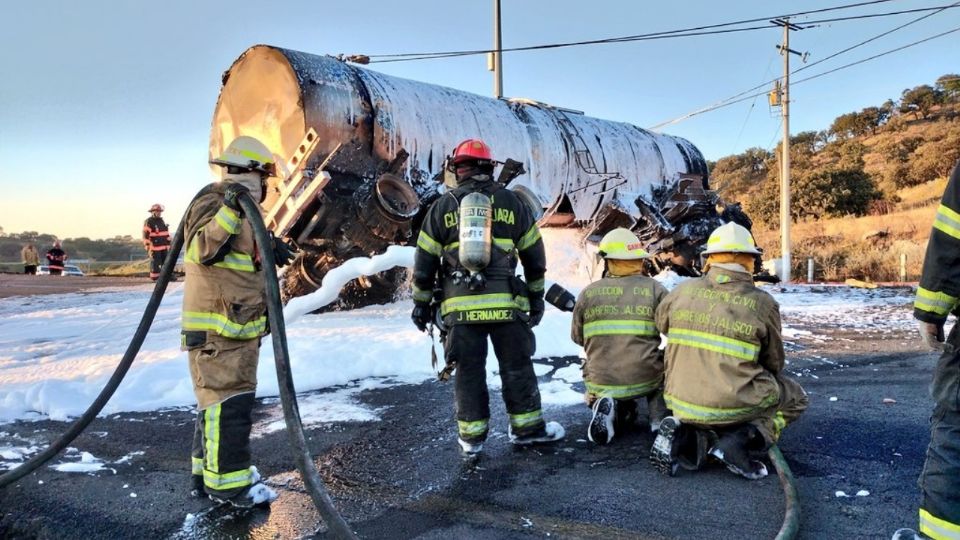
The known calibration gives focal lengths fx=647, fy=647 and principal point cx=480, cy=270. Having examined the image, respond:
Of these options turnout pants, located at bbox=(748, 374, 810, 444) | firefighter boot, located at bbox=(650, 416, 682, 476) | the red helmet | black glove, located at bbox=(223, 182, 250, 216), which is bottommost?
firefighter boot, located at bbox=(650, 416, 682, 476)

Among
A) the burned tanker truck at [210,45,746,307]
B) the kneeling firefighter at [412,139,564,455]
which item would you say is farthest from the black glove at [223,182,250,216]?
the burned tanker truck at [210,45,746,307]

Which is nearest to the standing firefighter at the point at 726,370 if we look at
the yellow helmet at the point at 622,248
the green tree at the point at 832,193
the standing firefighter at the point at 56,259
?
the yellow helmet at the point at 622,248

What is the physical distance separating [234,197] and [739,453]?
8.34 ft

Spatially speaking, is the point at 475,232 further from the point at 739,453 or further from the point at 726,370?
the point at 739,453

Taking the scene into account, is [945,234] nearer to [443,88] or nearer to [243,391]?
[243,391]

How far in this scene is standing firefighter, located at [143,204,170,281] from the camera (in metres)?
11.7

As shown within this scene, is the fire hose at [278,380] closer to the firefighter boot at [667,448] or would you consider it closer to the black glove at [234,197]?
the black glove at [234,197]

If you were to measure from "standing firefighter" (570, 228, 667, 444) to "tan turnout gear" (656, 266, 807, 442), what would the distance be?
38cm

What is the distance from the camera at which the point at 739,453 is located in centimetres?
299

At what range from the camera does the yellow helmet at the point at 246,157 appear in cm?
303

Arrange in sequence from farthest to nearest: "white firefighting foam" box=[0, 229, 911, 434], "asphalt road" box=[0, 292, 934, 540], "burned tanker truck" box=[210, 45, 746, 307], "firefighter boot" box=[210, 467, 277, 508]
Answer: "burned tanker truck" box=[210, 45, 746, 307] → "white firefighting foam" box=[0, 229, 911, 434] → "firefighter boot" box=[210, 467, 277, 508] → "asphalt road" box=[0, 292, 934, 540]

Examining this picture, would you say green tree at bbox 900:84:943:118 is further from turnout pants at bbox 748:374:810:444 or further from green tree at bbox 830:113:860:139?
turnout pants at bbox 748:374:810:444

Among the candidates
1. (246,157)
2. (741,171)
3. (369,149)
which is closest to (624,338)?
(246,157)

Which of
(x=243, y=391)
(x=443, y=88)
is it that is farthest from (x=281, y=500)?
(x=443, y=88)
